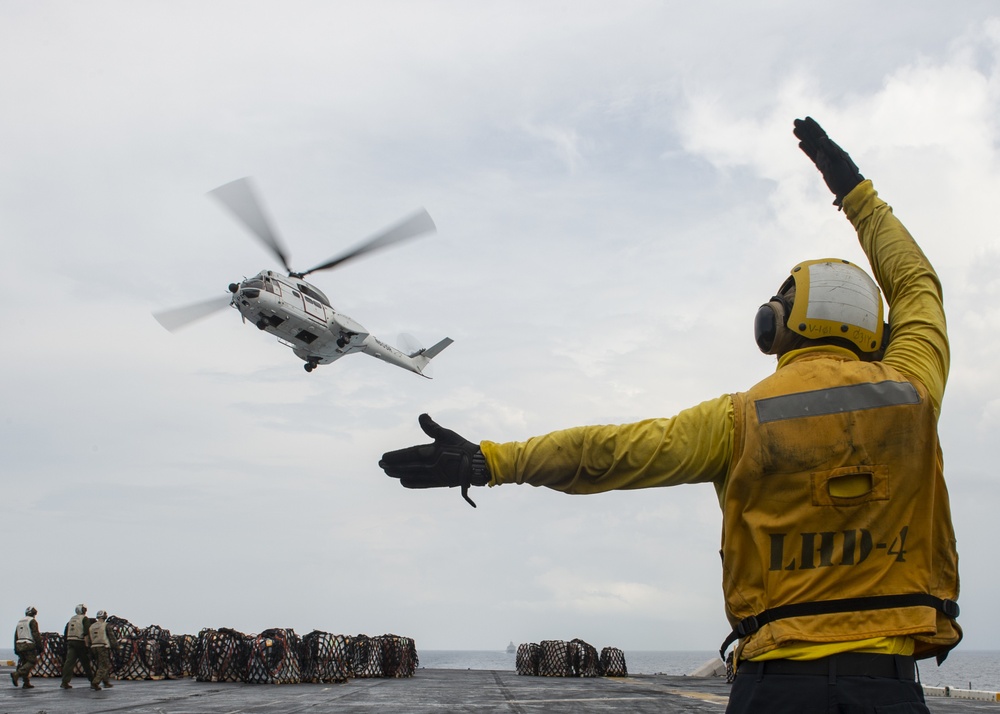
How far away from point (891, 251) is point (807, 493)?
1.24m

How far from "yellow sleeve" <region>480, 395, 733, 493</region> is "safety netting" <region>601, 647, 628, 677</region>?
27607 millimetres

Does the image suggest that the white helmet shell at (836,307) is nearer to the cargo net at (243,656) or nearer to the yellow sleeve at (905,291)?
the yellow sleeve at (905,291)

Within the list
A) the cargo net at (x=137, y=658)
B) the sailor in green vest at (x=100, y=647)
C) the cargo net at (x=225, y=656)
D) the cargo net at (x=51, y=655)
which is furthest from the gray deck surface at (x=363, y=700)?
the cargo net at (x=51, y=655)

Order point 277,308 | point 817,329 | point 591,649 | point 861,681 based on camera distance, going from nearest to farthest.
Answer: point 861,681, point 817,329, point 277,308, point 591,649

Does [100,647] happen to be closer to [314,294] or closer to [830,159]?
[314,294]

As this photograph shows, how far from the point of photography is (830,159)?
3.68 metres

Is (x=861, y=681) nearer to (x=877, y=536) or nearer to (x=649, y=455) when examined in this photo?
(x=877, y=536)

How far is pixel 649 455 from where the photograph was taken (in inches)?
113

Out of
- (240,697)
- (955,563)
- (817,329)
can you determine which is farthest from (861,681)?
(240,697)

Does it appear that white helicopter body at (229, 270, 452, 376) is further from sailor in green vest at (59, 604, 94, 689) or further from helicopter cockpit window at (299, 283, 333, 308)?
sailor in green vest at (59, 604, 94, 689)

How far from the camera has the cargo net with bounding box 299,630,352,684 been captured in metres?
22.0

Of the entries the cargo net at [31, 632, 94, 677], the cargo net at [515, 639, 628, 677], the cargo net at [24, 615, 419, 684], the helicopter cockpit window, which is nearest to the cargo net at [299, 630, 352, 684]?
the cargo net at [24, 615, 419, 684]

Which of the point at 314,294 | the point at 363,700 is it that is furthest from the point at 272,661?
the point at 314,294

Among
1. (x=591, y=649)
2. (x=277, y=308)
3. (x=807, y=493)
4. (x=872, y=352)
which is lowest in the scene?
(x=591, y=649)
